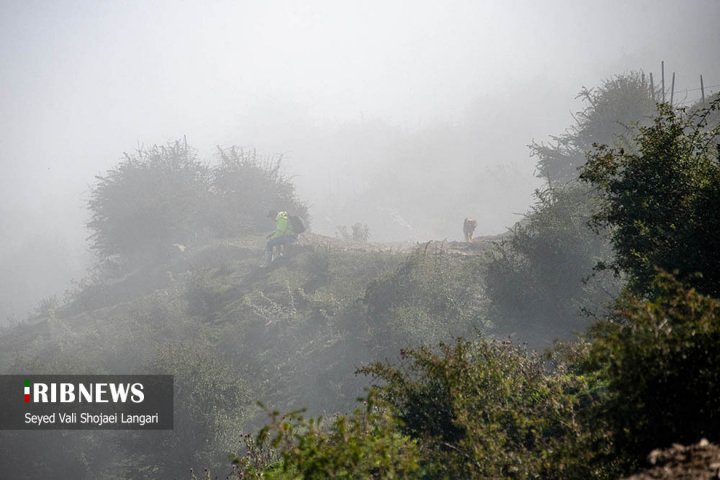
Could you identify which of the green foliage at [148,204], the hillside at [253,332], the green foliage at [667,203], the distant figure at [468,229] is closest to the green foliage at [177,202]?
the green foliage at [148,204]

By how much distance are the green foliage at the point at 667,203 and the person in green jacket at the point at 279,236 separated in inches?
713

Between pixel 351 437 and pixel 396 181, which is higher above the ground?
pixel 396 181

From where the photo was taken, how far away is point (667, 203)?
5.57 m

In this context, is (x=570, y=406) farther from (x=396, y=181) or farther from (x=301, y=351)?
(x=396, y=181)

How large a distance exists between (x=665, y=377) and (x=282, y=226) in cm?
2101

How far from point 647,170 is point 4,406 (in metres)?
18.2

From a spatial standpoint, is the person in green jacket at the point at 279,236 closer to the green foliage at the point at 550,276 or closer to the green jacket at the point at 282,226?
the green jacket at the point at 282,226

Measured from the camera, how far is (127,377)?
541 inches

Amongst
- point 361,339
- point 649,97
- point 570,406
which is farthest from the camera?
point 649,97

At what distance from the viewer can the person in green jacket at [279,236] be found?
22438mm

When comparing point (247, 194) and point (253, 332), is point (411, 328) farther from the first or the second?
point (247, 194)

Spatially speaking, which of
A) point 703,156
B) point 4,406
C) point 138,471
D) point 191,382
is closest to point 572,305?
point 703,156

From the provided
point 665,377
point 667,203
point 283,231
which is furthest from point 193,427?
point 667,203

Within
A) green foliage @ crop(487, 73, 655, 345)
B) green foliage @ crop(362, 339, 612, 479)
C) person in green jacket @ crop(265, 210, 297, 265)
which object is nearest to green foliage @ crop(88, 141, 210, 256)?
person in green jacket @ crop(265, 210, 297, 265)
